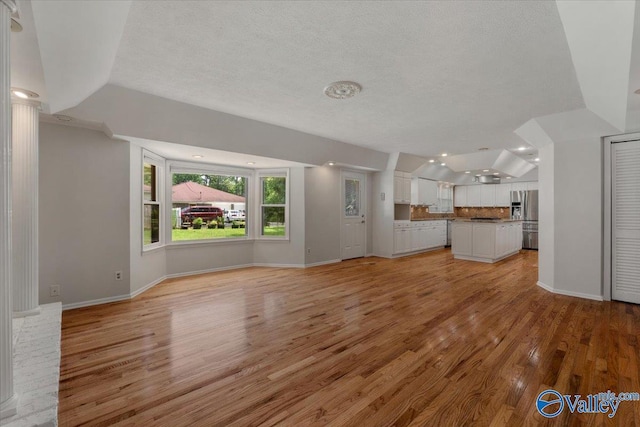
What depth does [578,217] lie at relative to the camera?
4055 mm

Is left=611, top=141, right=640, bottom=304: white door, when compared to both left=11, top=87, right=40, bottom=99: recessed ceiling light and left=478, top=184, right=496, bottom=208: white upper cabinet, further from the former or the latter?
left=11, top=87, right=40, bottom=99: recessed ceiling light

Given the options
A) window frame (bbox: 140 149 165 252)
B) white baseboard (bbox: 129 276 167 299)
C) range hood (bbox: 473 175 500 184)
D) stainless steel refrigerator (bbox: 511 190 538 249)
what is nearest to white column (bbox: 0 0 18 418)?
white baseboard (bbox: 129 276 167 299)

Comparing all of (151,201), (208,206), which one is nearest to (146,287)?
(151,201)

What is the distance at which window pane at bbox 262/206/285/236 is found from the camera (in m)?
6.22

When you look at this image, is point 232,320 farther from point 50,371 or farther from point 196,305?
point 50,371

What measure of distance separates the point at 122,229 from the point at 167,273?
1456mm

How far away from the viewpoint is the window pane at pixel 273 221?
6.22 metres

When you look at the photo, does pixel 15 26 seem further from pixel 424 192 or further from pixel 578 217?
pixel 424 192

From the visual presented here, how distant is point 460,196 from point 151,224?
9.77 metres

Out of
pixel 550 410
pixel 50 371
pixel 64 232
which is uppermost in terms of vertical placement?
pixel 64 232

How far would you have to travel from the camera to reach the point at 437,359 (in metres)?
2.31

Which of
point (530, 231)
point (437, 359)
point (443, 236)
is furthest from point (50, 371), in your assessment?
point (530, 231)

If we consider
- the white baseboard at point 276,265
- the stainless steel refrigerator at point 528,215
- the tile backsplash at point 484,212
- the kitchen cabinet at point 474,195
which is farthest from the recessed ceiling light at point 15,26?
the tile backsplash at point 484,212

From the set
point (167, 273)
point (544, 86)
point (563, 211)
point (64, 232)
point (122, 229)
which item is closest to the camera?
point (544, 86)
